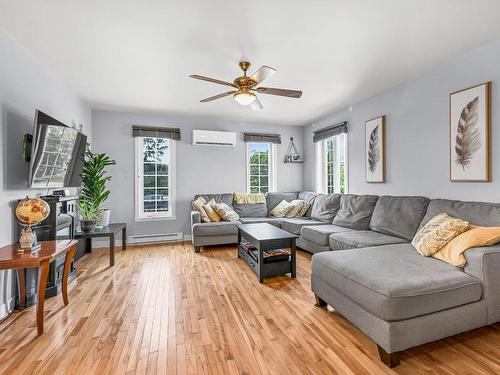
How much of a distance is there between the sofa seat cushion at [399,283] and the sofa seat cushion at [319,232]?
51.3 inches

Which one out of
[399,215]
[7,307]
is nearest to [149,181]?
[7,307]

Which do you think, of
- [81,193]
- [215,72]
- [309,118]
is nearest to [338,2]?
[215,72]

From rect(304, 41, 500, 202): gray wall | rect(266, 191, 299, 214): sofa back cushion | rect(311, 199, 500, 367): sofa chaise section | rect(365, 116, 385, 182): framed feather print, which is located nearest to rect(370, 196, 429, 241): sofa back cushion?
rect(304, 41, 500, 202): gray wall

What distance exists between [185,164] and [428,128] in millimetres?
4056

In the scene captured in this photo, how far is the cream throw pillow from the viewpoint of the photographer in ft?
16.2

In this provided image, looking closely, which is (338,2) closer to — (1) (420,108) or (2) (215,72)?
(2) (215,72)

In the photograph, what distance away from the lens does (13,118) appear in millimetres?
2350

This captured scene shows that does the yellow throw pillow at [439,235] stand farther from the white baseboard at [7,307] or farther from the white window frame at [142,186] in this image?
the white window frame at [142,186]

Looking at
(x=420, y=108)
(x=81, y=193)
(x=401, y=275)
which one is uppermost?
(x=420, y=108)

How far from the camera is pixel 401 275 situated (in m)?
1.68

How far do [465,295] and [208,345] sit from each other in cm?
181

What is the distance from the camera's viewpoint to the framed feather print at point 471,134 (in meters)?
2.47

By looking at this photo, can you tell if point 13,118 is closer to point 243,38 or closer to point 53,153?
point 53,153

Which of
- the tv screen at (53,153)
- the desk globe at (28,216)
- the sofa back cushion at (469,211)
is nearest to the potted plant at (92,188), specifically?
the tv screen at (53,153)
